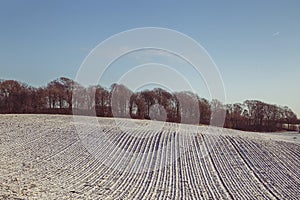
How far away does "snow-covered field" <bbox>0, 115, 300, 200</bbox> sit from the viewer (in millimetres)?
9805

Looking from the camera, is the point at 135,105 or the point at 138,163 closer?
the point at 138,163

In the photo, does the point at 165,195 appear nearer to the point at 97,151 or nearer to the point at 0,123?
the point at 97,151

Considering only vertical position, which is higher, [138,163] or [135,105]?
[135,105]

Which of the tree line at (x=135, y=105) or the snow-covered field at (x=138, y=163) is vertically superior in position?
the tree line at (x=135, y=105)

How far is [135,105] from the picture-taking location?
1072 inches

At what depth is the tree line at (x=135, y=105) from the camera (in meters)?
25.4

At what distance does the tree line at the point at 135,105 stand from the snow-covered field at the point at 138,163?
567cm

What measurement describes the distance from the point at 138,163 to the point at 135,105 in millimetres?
14085

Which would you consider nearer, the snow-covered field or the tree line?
the snow-covered field

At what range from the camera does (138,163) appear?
13336mm

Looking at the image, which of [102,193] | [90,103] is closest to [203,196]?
[102,193]

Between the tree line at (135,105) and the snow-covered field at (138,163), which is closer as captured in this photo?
the snow-covered field at (138,163)

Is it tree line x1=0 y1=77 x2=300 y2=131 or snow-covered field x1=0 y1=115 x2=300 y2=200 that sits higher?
tree line x1=0 y1=77 x2=300 y2=131

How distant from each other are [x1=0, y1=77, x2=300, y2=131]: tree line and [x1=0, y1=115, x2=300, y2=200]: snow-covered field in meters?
5.67
